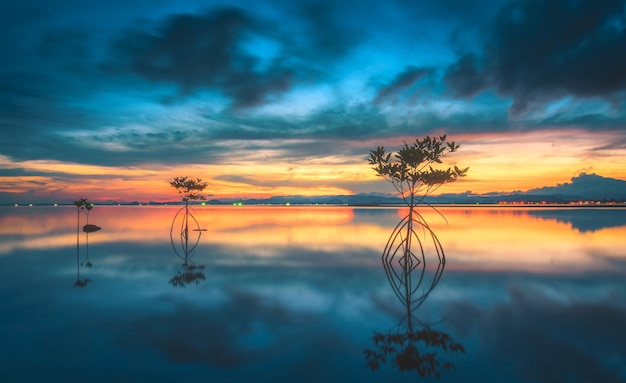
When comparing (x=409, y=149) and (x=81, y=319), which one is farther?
(x=409, y=149)

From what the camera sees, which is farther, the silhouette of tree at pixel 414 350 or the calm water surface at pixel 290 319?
the silhouette of tree at pixel 414 350

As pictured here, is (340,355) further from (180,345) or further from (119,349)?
(119,349)

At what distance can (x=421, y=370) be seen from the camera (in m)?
9.99

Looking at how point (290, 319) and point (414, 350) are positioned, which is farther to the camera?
point (290, 319)

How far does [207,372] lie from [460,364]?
6.89m

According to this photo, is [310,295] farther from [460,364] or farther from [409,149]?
[409,149]

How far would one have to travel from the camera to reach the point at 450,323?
542 inches

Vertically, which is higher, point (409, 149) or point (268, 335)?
point (409, 149)

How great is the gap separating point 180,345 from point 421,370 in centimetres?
712

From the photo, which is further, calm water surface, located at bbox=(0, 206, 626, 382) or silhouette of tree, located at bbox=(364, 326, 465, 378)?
silhouette of tree, located at bbox=(364, 326, 465, 378)

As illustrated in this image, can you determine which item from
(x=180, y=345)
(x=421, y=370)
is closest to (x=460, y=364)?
(x=421, y=370)

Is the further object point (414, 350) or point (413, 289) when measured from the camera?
point (413, 289)

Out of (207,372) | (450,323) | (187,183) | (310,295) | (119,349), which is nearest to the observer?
(207,372)

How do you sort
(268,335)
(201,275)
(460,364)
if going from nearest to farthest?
(460,364)
(268,335)
(201,275)
